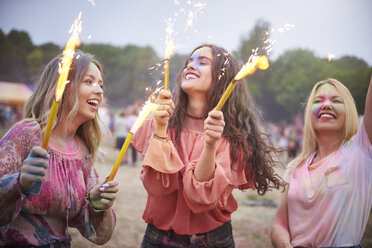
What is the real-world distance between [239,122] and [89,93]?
3.86 ft

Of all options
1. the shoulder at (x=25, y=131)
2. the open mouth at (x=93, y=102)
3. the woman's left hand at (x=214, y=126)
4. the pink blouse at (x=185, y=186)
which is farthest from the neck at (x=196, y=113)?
the shoulder at (x=25, y=131)

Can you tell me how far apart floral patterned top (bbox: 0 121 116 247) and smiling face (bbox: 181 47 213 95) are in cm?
96

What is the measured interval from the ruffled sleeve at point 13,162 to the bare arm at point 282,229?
176cm

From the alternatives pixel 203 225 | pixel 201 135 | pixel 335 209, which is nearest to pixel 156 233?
pixel 203 225

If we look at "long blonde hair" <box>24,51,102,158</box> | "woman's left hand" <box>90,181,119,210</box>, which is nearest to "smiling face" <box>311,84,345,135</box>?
"woman's left hand" <box>90,181,119,210</box>

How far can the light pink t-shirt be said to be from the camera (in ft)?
6.63

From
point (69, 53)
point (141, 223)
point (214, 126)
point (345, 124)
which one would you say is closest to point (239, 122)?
point (214, 126)

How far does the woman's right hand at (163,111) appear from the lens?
75.9 inches

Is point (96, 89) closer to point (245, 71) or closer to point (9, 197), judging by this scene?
point (9, 197)

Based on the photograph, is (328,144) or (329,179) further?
(328,144)

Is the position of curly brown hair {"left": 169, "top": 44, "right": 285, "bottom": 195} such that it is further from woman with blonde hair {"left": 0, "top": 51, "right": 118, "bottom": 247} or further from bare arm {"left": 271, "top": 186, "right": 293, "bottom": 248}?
woman with blonde hair {"left": 0, "top": 51, "right": 118, "bottom": 247}

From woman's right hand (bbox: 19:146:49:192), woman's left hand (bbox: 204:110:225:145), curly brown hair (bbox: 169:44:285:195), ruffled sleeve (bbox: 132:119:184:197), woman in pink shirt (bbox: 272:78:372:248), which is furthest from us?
curly brown hair (bbox: 169:44:285:195)

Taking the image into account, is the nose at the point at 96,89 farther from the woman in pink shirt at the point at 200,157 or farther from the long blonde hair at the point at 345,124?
the long blonde hair at the point at 345,124

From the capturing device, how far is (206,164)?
6.17 ft
